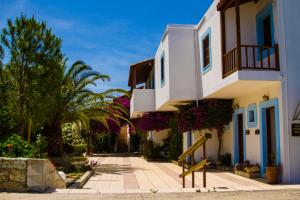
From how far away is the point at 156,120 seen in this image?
76.8 feet

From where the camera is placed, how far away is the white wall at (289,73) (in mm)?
11133

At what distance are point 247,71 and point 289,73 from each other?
122 centimetres

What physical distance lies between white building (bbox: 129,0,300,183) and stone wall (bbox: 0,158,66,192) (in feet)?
20.0

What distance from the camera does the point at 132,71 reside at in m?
24.5

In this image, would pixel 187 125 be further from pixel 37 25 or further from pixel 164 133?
pixel 164 133

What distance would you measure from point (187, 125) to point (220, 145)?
1.73 metres

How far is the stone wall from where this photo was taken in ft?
29.1

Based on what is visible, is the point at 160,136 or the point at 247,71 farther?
the point at 160,136

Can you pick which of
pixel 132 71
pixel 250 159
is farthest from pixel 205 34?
pixel 132 71

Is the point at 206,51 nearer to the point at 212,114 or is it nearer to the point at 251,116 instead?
the point at 212,114

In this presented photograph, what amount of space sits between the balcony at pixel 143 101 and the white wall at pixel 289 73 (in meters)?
12.0

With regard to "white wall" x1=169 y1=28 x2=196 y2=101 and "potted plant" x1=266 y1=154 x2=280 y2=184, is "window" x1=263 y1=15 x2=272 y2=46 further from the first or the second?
"potted plant" x1=266 y1=154 x2=280 y2=184

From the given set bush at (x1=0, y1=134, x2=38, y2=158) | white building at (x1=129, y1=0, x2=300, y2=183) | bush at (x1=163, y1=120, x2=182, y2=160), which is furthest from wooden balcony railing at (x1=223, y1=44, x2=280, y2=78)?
bush at (x1=163, y1=120, x2=182, y2=160)

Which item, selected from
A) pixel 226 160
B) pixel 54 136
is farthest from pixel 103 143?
pixel 226 160
